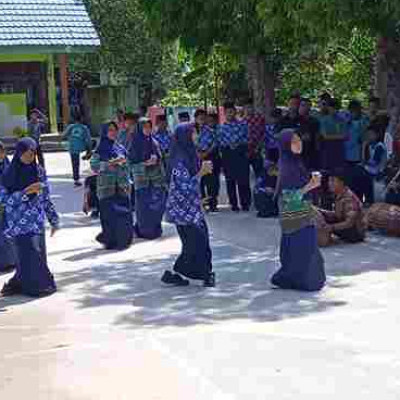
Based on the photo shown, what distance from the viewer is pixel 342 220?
10.8m

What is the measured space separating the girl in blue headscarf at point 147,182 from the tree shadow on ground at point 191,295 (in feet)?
5.09

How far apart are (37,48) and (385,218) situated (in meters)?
20.4

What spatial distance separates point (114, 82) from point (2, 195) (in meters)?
30.9

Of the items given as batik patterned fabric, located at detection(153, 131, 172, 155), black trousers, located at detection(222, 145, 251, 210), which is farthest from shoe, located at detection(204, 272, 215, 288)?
black trousers, located at detection(222, 145, 251, 210)

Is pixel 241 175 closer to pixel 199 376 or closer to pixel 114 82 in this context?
pixel 199 376

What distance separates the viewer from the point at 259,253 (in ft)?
34.4

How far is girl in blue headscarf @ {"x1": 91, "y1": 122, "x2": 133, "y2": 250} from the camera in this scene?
36.2 ft

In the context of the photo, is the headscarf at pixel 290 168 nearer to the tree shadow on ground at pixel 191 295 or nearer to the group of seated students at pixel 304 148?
the tree shadow on ground at pixel 191 295

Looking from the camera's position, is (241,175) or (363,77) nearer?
(241,175)

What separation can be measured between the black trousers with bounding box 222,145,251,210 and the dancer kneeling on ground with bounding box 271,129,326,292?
17.3 ft

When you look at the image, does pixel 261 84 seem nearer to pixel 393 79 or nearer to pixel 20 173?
pixel 393 79

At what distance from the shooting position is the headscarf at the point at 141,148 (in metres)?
11.8

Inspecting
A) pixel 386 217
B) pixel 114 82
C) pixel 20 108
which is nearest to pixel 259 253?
pixel 386 217

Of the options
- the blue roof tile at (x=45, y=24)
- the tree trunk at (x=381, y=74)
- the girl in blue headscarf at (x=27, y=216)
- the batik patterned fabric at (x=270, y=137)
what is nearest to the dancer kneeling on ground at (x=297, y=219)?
the girl in blue headscarf at (x=27, y=216)
